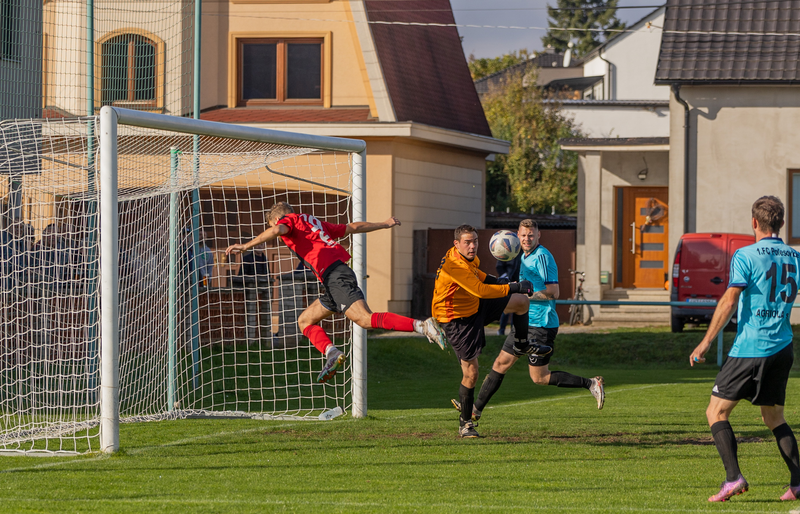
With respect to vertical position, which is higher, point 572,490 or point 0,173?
point 0,173

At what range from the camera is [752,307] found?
6.05 m

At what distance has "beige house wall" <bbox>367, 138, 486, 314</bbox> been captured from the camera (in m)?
21.6

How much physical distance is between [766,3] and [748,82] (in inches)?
94.4

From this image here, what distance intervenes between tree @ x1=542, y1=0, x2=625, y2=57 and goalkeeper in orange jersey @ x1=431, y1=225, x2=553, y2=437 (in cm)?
7178

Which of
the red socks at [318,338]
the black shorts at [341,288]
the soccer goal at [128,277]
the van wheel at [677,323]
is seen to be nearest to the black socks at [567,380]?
the black shorts at [341,288]

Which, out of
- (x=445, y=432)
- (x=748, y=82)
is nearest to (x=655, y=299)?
(x=748, y=82)

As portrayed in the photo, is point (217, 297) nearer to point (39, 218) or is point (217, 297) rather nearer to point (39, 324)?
point (39, 324)

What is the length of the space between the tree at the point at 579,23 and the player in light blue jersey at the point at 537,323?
71225 mm

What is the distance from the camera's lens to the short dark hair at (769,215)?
19.9ft

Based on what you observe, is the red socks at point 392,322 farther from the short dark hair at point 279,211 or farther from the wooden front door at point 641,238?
the wooden front door at point 641,238

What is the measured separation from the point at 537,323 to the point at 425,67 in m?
15.1

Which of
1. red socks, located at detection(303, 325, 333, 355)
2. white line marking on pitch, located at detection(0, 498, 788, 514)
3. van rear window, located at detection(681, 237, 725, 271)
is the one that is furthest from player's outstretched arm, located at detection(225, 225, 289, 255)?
van rear window, located at detection(681, 237, 725, 271)

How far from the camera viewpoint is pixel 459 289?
855 cm

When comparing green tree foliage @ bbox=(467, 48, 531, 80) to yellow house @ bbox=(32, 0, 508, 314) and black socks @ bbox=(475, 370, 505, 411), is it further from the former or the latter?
black socks @ bbox=(475, 370, 505, 411)
